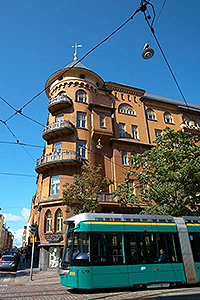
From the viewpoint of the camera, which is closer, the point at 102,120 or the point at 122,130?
the point at 102,120

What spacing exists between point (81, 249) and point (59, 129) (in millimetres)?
16536

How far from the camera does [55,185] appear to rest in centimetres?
2325

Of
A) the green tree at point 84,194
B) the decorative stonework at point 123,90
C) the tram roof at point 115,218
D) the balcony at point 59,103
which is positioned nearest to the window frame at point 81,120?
the balcony at point 59,103

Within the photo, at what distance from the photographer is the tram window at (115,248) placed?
9680 mm

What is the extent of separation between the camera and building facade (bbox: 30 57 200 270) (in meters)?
22.2

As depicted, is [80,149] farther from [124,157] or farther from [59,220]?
[59,220]

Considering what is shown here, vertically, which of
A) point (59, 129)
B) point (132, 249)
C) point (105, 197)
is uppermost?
point (59, 129)

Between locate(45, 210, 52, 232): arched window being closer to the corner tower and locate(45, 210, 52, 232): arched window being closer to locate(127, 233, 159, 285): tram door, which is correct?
the corner tower

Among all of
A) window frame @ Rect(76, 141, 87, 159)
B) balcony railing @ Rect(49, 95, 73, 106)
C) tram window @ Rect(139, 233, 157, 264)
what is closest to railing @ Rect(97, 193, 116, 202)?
window frame @ Rect(76, 141, 87, 159)

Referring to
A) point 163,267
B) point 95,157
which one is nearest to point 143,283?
point 163,267

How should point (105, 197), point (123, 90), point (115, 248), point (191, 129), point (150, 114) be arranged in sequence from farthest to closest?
point (150, 114) < point (191, 129) < point (123, 90) < point (105, 197) < point (115, 248)

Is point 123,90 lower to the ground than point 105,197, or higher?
higher

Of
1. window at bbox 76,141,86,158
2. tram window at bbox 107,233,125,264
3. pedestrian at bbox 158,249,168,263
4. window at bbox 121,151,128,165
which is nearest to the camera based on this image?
tram window at bbox 107,233,125,264

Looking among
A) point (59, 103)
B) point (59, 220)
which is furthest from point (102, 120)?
point (59, 220)
